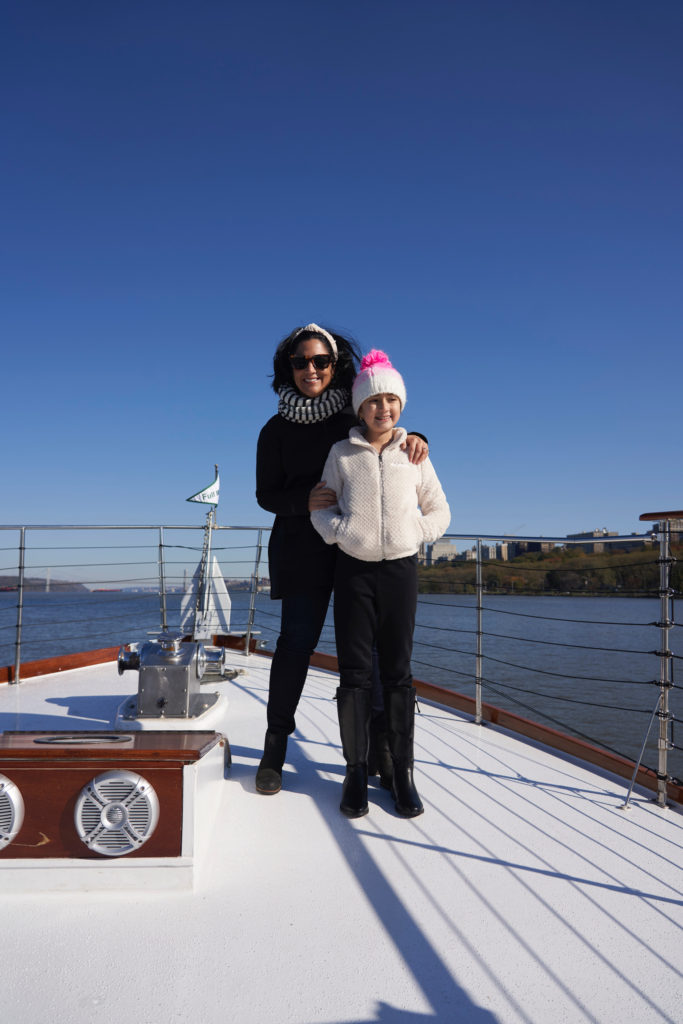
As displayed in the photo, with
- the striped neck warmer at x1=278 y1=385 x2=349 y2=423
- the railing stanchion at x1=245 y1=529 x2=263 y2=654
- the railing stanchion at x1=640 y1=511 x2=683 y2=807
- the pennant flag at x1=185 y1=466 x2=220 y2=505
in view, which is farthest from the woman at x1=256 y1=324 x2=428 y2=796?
the pennant flag at x1=185 y1=466 x2=220 y2=505

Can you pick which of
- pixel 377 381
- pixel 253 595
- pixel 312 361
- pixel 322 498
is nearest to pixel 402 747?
pixel 322 498

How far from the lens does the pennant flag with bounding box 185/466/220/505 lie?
173 inches

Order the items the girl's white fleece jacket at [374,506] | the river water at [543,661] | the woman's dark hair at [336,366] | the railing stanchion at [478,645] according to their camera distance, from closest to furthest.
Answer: the girl's white fleece jacket at [374,506], the woman's dark hair at [336,366], the railing stanchion at [478,645], the river water at [543,661]

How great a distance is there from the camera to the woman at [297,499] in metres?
1.48

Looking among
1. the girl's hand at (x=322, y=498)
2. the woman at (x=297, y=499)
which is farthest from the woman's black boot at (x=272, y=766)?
the girl's hand at (x=322, y=498)

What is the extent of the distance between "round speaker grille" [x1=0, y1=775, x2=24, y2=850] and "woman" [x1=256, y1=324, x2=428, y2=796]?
1.84 ft

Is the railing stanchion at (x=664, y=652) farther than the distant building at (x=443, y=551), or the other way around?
the distant building at (x=443, y=551)

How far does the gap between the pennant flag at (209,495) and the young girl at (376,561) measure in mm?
3087

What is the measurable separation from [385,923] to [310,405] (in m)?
1.05

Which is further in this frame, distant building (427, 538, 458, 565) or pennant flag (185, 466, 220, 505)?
pennant flag (185, 466, 220, 505)

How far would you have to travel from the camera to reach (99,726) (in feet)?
6.35

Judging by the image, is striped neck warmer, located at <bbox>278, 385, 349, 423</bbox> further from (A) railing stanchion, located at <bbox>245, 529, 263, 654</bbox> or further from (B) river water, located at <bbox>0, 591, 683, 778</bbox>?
(A) railing stanchion, located at <bbox>245, 529, 263, 654</bbox>

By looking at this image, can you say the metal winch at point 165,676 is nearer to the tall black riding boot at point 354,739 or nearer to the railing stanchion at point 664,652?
the tall black riding boot at point 354,739

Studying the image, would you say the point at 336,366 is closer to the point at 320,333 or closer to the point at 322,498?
the point at 320,333
